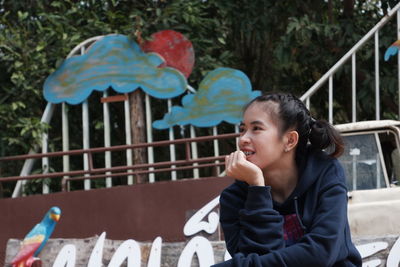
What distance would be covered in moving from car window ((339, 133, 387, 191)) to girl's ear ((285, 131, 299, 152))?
3062mm

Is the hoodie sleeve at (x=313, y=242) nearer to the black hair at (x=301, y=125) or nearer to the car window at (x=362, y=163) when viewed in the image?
the black hair at (x=301, y=125)

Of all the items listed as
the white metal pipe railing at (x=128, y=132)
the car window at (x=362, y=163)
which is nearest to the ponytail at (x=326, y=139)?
the car window at (x=362, y=163)

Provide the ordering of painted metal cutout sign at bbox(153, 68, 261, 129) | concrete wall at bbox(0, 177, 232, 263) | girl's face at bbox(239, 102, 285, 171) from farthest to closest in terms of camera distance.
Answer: painted metal cutout sign at bbox(153, 68, 261, 129) → concrete wall at bbox(0, 177, 232, 263) → girl's face at bbox(239, 102, 285, 171)

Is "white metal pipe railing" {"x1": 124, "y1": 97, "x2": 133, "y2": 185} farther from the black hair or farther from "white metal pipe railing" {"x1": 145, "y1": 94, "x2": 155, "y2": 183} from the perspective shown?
the black hair

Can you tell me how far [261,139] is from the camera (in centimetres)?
195

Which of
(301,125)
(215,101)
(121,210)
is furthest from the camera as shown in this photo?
(215,101)

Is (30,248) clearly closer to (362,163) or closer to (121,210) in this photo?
(121,210)

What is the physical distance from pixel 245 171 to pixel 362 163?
Result: 3338 mm

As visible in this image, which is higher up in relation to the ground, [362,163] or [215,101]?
[215,101]

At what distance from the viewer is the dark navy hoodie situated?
71.5 inches

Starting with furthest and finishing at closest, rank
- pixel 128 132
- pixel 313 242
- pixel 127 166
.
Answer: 1. pixel 128 132
2. pixel 127 166
3. pixel 313 242

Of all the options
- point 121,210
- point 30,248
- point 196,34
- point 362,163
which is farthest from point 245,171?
point 196,34

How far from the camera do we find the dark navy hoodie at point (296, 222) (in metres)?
1.82

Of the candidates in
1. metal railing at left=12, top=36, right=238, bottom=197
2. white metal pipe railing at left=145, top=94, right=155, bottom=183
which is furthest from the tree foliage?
white metal pipe railing at left=145, top=94, right=155, bottom=183
